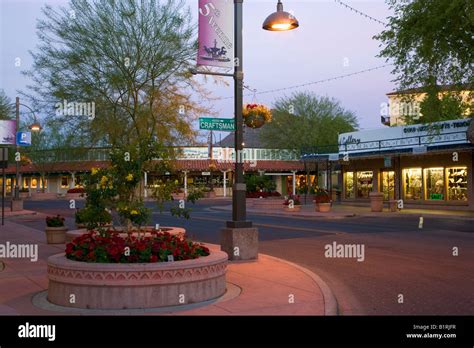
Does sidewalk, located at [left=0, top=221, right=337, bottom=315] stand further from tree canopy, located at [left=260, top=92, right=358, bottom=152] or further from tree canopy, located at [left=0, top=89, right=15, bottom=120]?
tree canopy, located at [left=260, top=92, right=358, bottom=152]

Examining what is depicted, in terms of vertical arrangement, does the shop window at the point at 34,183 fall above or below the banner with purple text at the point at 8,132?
below

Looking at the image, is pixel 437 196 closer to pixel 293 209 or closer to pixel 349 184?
pixel 293 209

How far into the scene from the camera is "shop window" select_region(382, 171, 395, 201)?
3778cm

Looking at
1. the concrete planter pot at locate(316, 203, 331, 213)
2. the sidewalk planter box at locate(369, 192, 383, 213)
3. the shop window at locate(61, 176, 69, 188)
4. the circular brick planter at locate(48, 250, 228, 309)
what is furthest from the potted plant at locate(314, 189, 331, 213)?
the shop window at locate(61, 176, 69, 188)

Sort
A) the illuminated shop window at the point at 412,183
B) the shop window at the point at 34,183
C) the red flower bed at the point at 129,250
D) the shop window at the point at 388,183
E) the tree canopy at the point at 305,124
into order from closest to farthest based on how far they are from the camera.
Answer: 1. the red flower bed at the point at 129,250
2. the illuminated shop window at the point at 412,183
3. the shop window at the point at 388,183
4. the tree canopy at the point at 305,124
5. the shop window at the point at 34,183

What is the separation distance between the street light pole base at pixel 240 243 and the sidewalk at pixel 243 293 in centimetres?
22

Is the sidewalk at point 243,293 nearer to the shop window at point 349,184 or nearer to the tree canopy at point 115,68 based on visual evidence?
the tree canopy at point 115,68

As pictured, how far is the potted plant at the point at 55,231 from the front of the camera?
16359mm

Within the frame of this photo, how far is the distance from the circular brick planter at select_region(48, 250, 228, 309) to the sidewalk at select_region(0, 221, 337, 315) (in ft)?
0.43

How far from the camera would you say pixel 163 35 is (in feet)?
56.7

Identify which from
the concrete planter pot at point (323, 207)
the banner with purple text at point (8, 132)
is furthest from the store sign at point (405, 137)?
the banner with purple text at point (8, 132)
